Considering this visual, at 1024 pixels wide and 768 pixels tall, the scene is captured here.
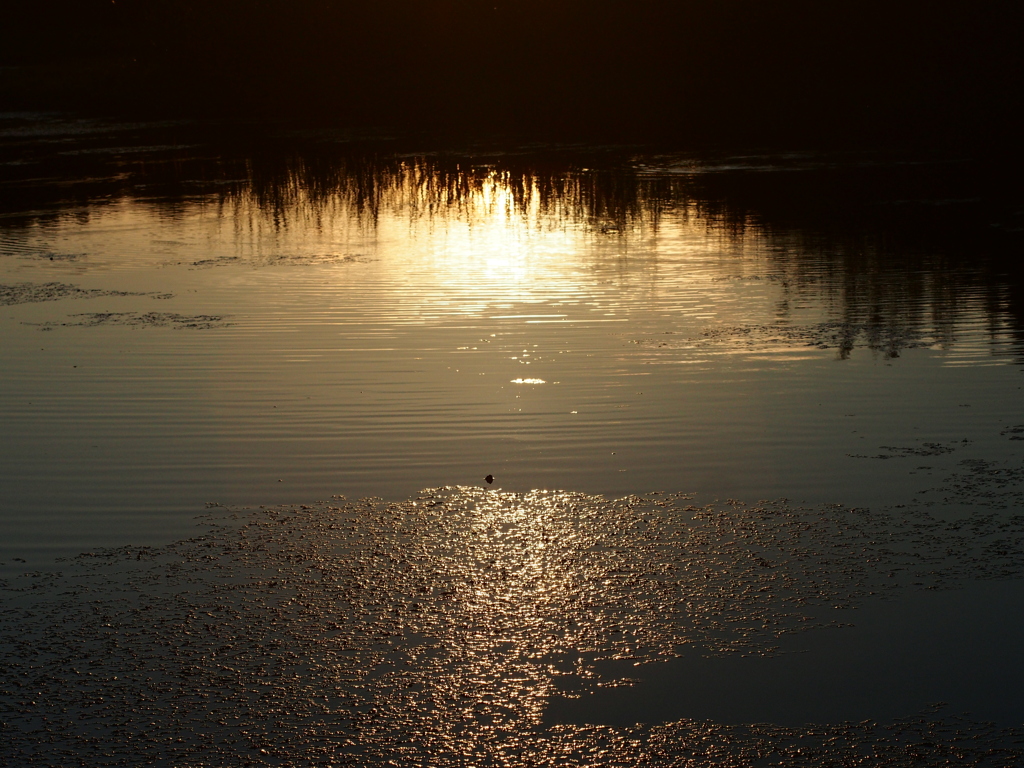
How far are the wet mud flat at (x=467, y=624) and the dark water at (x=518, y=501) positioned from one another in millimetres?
15

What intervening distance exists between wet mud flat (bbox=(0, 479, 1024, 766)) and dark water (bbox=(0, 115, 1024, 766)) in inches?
0.6

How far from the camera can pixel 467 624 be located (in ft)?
13.9

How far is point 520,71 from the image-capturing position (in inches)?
1205

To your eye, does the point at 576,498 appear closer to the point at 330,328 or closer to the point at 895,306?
the point at 330,328

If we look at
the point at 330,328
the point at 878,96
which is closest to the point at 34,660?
the point at 330,328

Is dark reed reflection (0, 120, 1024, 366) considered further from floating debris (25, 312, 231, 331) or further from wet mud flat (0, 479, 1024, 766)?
floating debris (25, 312, 231, 331)

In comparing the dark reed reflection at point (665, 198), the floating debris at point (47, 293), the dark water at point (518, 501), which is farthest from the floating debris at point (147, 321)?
the dark reed reflection at point (665, 198)

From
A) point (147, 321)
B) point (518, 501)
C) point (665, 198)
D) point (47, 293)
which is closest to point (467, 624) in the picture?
point (518, 501)

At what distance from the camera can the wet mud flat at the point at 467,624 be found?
140 inches

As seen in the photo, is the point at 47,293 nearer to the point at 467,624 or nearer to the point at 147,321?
the point at 147,321

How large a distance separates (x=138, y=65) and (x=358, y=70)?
991cm

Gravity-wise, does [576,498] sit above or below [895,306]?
below

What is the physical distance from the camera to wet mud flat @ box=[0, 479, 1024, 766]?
3.56 metres

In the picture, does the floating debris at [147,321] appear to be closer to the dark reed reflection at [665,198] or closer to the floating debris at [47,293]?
the floating debris at [47,293]
